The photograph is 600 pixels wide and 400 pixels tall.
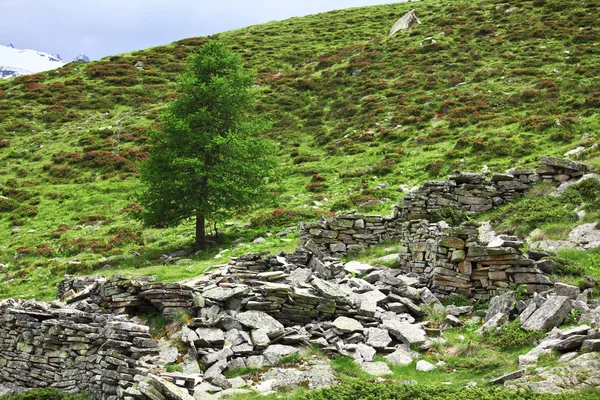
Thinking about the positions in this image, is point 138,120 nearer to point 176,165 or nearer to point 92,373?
point 176,165

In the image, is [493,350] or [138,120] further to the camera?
[138,120]

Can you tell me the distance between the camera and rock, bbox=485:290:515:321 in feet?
39.5

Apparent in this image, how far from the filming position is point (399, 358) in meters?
10.9

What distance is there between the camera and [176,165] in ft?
76.7

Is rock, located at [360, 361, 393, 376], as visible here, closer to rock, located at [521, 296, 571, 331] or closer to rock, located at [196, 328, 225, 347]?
rock, located at [521, 296, 571, 331]

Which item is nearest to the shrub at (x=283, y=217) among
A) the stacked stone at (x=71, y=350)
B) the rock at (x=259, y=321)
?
the rock at (x=259, y=321)

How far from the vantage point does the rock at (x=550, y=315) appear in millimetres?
10484

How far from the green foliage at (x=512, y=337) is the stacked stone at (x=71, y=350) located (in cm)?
773

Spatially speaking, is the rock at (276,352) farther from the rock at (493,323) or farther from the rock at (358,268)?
the rock at (358,268)

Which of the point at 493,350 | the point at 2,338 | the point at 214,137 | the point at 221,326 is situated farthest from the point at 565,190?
the point at 2,338

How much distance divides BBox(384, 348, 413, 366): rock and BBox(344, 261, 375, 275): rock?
558 centimetres

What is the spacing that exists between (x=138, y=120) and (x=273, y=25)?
138 feet

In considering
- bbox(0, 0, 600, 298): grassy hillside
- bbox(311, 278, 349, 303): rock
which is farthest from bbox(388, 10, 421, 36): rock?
bbox(311, 278, 349, 303): rock

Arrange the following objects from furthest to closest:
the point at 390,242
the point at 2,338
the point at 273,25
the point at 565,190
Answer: the point at 273,25, the point at 390,242, the point at 565,190, the point at 2,338
